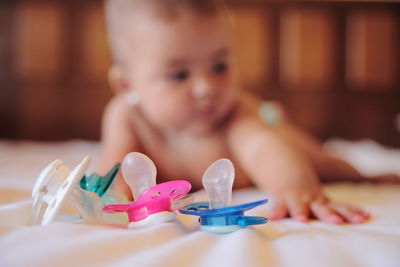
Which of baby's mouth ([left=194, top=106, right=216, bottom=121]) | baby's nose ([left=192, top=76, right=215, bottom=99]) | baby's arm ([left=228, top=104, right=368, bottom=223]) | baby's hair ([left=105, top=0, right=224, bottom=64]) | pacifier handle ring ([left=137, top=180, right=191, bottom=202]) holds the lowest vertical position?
baby's arm ([left=228, top=104, right=368, bottom=223])

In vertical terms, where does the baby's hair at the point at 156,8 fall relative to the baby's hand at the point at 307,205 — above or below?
above

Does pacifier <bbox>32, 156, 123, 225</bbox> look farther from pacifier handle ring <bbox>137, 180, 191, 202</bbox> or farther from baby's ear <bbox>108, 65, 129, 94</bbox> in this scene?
baby's ear <bbox>108, 65, 129, 94</bbox>

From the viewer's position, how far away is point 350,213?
1.74 ft

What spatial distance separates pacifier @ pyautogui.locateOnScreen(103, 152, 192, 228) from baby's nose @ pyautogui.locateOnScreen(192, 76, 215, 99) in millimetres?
377

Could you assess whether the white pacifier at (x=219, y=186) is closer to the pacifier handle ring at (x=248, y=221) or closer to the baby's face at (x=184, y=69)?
the pacifier handle ring at (x=248, y=221)

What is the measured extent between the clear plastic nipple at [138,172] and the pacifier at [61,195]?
40mm

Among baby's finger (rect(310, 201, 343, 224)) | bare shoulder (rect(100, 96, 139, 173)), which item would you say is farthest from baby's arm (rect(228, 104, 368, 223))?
bare shoulder (rect(100, 96, 139, 173))

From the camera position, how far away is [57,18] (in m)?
2.96

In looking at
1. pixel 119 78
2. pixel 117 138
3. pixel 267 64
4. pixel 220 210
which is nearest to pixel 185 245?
pixel 220 210

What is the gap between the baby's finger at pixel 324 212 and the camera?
0.51 meters

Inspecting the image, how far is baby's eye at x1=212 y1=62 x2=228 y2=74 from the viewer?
31.5 inches

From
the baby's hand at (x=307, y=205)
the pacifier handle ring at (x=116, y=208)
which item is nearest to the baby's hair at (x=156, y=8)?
the baby's hand at (x=307, y=205)

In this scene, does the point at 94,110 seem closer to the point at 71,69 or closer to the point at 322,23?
the point at 71,69

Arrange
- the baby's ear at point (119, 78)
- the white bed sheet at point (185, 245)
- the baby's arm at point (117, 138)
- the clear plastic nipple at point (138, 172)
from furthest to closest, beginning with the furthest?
the baby's ear at point (119, 78), the baby's arm at point (117, 138), the clear plastic nipple at point (138, 172), the white bed sheet at point (185, 245)
